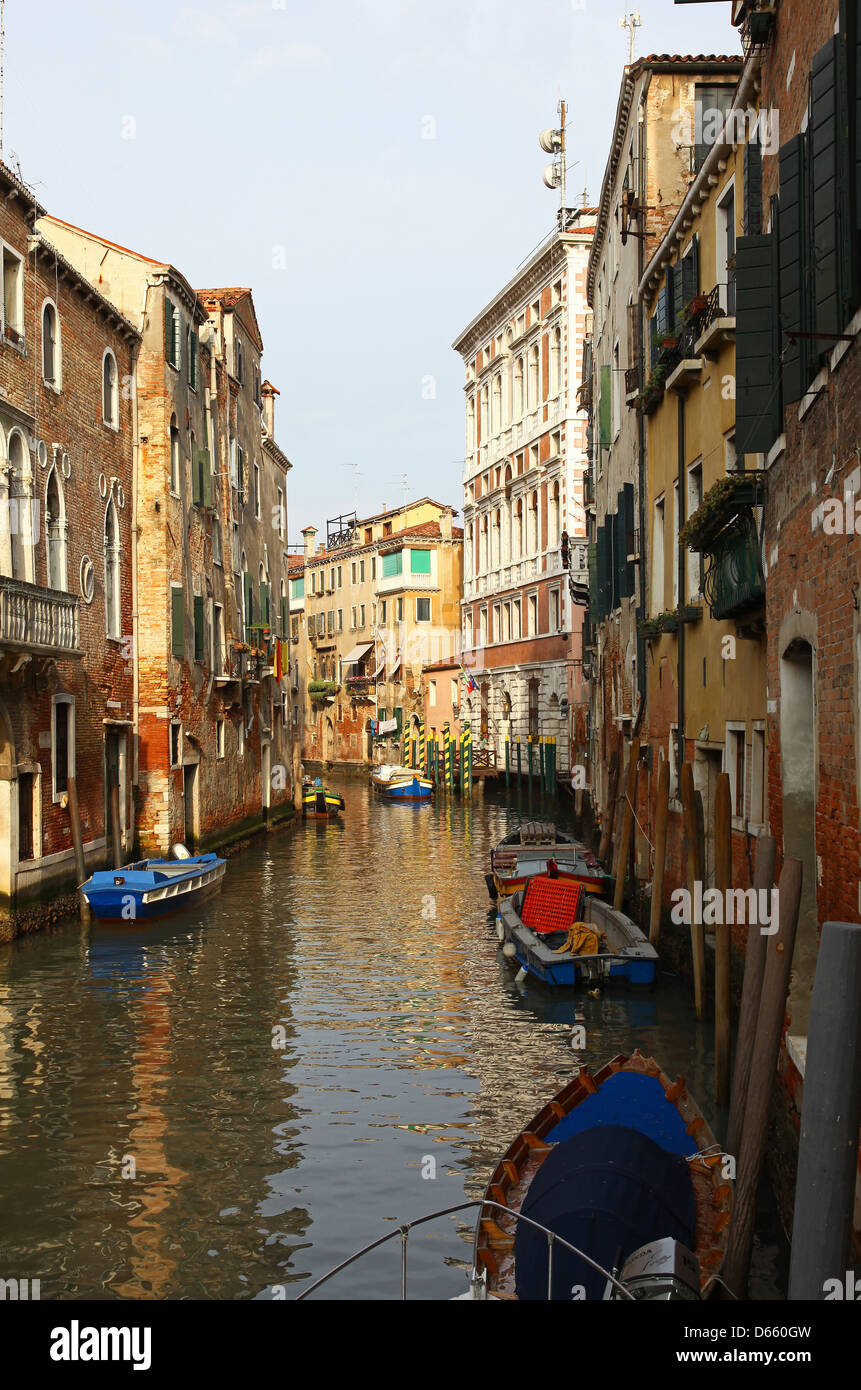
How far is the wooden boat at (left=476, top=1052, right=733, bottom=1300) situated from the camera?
5367 mm

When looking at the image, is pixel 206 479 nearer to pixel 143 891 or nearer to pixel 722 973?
pixel 143 891

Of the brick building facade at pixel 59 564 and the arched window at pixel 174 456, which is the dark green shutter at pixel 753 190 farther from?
the arched window at pixel 174 456

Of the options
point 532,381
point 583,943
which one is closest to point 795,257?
point 583,943

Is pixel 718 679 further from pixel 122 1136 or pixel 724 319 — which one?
pixel 122 1136

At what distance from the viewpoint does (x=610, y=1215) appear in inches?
A: 222

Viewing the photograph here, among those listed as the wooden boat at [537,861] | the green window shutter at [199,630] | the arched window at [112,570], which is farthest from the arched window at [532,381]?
the arched window at [112,570]

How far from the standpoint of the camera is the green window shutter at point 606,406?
22141 mm

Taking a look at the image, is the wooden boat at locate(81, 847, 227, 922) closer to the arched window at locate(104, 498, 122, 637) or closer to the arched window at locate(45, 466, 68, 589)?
the arched window at locate(104, 498, 122, 637)

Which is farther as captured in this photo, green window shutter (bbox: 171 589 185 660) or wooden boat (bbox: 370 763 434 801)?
wooden boat (bbox: 370 763 434 801)

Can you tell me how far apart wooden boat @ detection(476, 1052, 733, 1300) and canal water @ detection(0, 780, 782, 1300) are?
0.48 m

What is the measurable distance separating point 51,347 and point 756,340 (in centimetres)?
1147

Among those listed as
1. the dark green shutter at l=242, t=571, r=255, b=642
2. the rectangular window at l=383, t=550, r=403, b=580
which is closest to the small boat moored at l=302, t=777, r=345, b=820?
the dark green shutter at l=242, t=571, r=255, b=642
